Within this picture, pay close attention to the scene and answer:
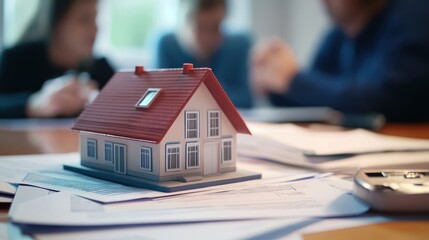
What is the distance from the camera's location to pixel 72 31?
2.32 m

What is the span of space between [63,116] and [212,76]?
122cm

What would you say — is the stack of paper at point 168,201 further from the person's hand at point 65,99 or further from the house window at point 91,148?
the person's hand at point 65,99

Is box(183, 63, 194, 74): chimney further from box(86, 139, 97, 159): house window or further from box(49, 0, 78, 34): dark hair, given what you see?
box(49, 0, 78, 34): dark hair

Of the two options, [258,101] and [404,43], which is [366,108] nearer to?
[404,43]

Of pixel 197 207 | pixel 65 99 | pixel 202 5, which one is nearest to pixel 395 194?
pixel 197 207

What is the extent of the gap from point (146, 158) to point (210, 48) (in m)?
1.88

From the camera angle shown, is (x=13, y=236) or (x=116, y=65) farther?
(x=116, y=65)

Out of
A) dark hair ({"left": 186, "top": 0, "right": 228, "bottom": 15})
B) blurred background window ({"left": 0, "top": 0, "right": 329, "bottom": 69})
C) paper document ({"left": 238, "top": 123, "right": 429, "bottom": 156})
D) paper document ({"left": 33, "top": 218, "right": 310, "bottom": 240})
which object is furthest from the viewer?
blurred background window ({"left": 0, "top": 0, "right": 329, "bottom": 69})

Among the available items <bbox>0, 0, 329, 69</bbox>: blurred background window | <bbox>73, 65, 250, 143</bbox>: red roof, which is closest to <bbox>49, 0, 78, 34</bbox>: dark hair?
<bbox>0, 0, 329, 69</bbox>: blurred background window

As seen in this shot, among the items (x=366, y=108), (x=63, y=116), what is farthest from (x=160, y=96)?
(x=366, y=108)

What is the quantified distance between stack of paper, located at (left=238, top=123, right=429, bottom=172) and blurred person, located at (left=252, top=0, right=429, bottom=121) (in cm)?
92

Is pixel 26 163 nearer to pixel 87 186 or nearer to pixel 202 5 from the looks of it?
pixel 87 186

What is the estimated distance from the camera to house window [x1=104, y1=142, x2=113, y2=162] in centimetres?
65

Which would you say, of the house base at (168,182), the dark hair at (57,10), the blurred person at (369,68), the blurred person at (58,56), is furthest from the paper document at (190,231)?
the dark hair at (57,10)
